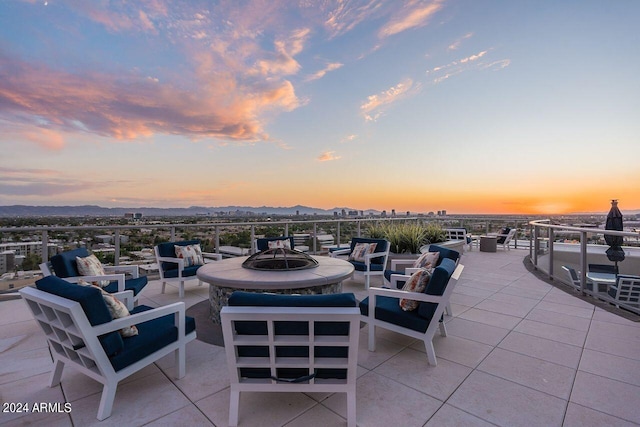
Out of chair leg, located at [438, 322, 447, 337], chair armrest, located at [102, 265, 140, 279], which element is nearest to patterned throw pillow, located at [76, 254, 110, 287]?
chair armrest, located at [102, 265, 140, 279]

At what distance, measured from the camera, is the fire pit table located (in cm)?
284

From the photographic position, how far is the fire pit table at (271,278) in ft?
9.32

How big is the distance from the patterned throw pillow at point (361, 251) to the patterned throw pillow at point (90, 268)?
361 cm

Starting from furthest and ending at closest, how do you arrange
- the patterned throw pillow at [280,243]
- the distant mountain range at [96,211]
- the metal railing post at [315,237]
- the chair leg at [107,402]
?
the metal railing post at [315,237], the distant mountain range at [96,211], the patterned throw pillow at [280,243], the chair leg at [107,402]

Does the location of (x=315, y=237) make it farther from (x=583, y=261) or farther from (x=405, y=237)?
(x=583, y=261)

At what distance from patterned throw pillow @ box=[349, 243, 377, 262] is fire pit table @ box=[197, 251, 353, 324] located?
125 centimetres

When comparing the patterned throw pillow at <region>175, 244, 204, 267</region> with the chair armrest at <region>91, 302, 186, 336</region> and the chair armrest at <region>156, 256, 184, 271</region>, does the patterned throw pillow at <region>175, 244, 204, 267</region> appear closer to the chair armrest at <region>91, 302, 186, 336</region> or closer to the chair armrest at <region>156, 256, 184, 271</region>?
the chair armrest at <region>156, 256, 184, 271</region>

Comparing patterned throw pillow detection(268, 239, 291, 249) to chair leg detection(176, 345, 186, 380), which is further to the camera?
patterned throw pillow detection(268, 239, 291, 249)

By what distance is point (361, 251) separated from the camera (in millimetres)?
4988

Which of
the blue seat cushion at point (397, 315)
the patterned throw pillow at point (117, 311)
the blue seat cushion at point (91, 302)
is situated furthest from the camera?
the blue seat cushion at point (397, 315)

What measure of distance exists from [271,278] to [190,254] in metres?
2.35

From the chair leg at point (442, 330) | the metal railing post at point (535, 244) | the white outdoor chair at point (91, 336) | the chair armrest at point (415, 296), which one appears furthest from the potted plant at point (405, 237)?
the white outdoor chair at point (91, 336)

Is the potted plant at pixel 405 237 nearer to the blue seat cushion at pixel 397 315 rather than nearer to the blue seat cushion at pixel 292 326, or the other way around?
the blue seat cushion at pixel 397 315

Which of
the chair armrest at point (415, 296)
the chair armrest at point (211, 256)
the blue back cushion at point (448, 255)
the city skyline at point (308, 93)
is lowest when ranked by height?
the chair armrest at point (211, 256)
